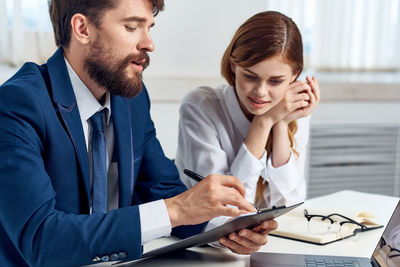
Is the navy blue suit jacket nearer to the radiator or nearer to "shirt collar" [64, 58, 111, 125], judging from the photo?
"shirt collar" [64, 58, 111, 125]

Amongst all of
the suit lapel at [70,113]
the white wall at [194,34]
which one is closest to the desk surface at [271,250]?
the suit lapel at [70,113]

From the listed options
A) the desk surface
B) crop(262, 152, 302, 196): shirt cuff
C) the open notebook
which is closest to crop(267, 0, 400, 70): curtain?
crop(262, 152, 302, 196): shirt cuff

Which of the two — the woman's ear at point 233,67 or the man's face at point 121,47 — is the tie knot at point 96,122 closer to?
the man's face at point 121,47

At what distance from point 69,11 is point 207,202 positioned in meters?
0.60

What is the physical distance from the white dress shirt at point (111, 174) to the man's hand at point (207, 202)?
0.02 metres

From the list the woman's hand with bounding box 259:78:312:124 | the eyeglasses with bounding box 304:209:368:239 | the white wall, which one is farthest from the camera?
the white wall

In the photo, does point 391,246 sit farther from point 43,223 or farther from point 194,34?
point 194,34

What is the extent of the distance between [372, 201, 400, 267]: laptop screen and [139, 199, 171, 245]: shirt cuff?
0.45m

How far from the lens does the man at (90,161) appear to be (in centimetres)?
108

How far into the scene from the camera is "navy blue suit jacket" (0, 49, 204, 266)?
1.08 meters

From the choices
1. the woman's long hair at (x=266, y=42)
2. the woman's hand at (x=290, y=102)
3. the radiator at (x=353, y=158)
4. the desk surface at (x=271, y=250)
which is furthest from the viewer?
the radiator at (x=353, y=158)

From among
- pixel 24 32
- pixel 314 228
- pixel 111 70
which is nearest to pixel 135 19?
pixel 111 70

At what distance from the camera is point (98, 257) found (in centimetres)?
109

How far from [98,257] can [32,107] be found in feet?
1.16
